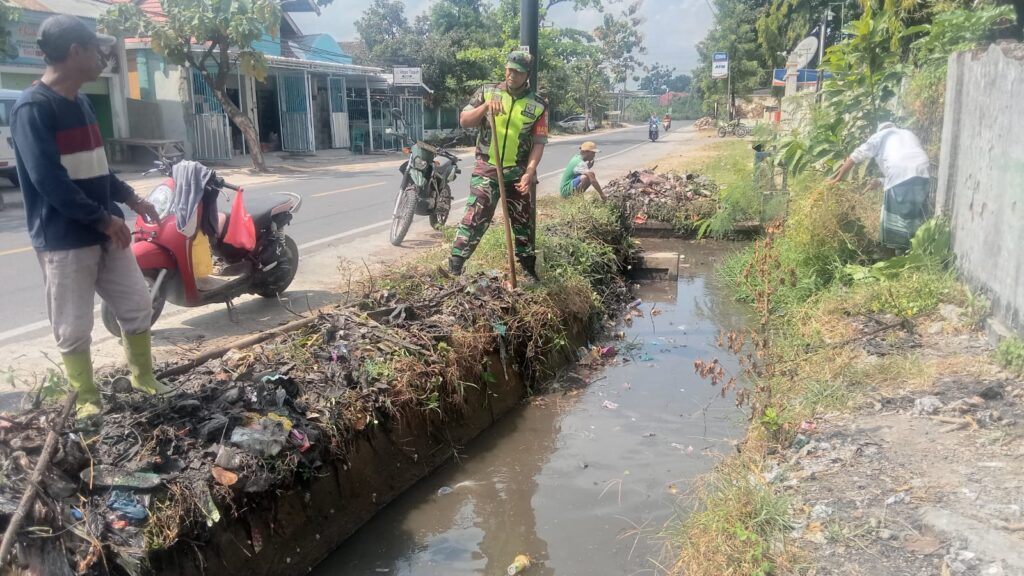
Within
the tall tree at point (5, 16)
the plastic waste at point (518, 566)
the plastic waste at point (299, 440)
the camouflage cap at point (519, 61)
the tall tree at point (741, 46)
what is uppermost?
the tall tree at point (741, 46)

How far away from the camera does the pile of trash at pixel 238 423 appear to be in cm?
258

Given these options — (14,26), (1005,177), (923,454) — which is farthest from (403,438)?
(14,26)

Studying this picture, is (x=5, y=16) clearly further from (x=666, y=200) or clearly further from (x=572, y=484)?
(x=572, y=484)

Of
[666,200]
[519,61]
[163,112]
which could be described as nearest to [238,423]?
[519,61]

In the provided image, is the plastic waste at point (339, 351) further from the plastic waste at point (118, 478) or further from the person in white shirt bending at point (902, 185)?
the person in white shirt bending at point (902, 185)

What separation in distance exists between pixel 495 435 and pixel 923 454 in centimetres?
237

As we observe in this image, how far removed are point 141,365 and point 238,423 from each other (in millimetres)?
609

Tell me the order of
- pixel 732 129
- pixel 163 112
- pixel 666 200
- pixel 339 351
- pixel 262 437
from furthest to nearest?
pixel 732 129
pixel 163 112
pixel 666 200
pixel 339 351
pixel 262 437

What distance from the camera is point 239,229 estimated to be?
5.44 metres

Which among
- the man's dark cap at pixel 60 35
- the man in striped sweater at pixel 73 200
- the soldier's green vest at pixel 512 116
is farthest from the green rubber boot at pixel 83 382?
the soldier's green vest at pixel 512 116

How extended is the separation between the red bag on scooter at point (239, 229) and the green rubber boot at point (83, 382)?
2.25 meters

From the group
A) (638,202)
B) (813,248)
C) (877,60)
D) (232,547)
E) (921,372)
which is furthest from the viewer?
(638,202)

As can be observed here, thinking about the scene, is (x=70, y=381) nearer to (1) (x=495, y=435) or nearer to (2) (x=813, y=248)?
(1) (x=495, y=435)

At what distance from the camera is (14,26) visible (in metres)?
16.5
